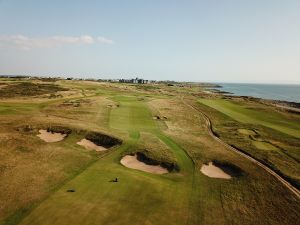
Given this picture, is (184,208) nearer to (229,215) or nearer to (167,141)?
(229,215)

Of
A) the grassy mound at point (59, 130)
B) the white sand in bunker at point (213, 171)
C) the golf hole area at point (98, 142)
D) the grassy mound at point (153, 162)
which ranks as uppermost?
the grassy mound at point (59, 130)

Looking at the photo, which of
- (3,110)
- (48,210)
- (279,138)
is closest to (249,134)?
(279,138)

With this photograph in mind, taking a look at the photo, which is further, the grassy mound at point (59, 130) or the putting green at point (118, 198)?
the grassy mound at point (59, 130)

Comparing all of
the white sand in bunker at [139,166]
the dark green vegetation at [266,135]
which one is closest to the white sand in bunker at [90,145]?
the white sand in bunker at [139,166]

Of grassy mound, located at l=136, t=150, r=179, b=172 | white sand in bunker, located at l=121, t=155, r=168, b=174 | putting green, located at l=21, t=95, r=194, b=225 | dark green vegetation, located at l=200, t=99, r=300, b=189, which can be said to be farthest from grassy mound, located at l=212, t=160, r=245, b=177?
white sand in bunker, located at l=121, t=155, r=168, b=174

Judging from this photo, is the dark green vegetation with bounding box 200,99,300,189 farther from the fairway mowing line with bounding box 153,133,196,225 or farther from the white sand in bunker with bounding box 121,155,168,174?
the white sand in bunker with bounding box 121,155,168,174

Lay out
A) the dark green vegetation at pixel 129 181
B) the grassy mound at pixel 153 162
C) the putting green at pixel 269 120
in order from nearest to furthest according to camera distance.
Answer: the dark green vegetation at pixel 129 181, the grassy mound at pixel 153 162, the putting green at pixel 269 120

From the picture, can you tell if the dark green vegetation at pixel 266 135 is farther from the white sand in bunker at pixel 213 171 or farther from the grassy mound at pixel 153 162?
the grassy mound at pixel 153 162

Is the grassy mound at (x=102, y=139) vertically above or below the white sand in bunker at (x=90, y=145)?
above
